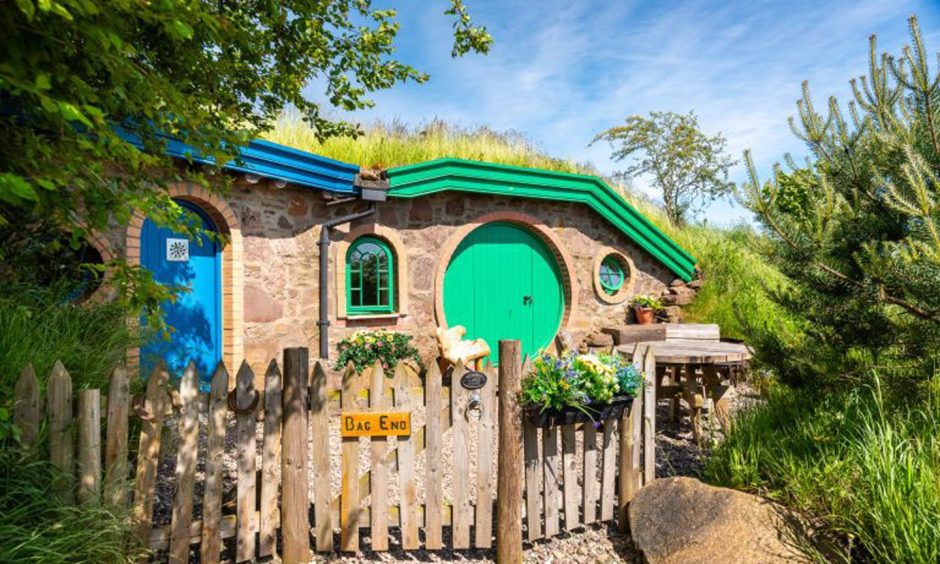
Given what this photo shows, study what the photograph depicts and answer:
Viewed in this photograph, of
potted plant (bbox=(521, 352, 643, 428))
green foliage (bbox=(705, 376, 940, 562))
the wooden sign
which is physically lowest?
green foliage (bbox=(705, 376, 940, 562))

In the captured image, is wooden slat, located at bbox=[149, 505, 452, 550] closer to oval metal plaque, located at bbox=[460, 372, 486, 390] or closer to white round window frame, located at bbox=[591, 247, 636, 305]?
oval metal plaque, located at bbox=[460, 372, 486, 390]

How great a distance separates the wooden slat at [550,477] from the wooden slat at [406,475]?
2.68 feet

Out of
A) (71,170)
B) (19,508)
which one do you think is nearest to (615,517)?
(19,508)

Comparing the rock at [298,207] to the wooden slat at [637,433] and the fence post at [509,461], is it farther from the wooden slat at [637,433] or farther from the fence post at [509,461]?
the wooden slat at [637,433]

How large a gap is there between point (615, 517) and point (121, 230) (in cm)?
552

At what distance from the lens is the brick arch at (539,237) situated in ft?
28.7

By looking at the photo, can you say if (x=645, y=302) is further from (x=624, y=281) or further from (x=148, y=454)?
(x=148, y=454)

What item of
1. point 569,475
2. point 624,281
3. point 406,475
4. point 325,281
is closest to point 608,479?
point 569,475

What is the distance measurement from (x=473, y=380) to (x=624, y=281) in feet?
24.1

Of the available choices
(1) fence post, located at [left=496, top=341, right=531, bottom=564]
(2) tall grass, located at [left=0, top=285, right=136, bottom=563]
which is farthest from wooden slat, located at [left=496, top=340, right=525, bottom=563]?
(2) tall grass, located at [left=0, top=285, right=136, bottom=563]

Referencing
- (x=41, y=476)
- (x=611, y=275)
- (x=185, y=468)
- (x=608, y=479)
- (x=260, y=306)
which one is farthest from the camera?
(x=611, y=275)

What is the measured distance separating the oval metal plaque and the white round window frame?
675 cm

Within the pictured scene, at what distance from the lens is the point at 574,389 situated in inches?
135

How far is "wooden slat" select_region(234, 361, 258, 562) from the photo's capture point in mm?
3236
